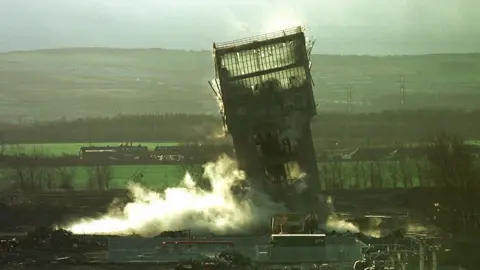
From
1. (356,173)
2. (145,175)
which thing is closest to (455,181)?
(356,173)

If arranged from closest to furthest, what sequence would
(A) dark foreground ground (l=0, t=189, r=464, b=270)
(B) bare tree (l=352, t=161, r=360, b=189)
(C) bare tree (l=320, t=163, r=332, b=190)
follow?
(A) dark foreground ground (l=0, t=189, r=464, b=270)
(C) bare tree (l=320, t=163, r=332, b=190)
(B) bare tree (l=352, t=161, r=360, b=189)

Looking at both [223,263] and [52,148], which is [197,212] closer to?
[223,263]

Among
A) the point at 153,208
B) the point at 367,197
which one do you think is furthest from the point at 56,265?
the point at 367,197

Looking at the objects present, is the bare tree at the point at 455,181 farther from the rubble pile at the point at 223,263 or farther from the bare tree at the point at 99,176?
the bare tree at the point at 99,176

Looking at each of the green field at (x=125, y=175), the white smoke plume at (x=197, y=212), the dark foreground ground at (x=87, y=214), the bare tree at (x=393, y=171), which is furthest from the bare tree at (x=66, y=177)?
the bare tree at (x=393, y=171)

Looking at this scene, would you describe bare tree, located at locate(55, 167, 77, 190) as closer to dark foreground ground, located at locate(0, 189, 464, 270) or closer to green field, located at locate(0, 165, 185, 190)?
green field, located at locate(0, 165, 185, 190)

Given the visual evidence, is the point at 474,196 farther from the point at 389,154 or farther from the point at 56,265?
the point at 56,265

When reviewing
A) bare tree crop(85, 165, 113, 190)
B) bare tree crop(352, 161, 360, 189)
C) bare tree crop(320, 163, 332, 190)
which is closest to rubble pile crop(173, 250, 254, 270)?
bare tree crop(320, 163, 332, 190)
